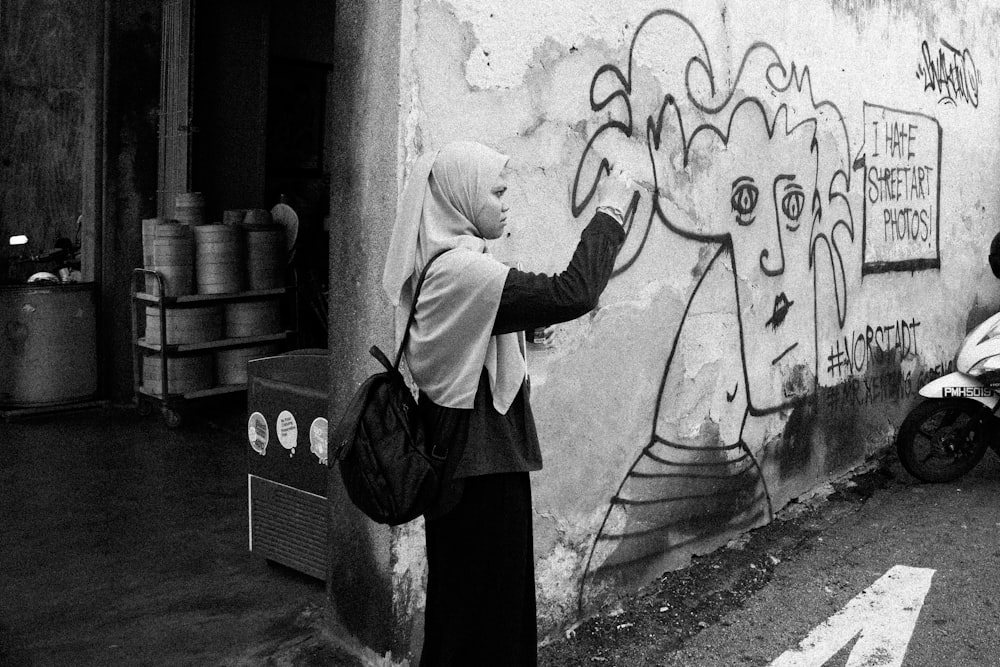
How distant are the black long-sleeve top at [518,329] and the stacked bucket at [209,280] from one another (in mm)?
4440

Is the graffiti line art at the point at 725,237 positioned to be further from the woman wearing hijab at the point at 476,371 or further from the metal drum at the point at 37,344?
the metal drum at the point at 37,344

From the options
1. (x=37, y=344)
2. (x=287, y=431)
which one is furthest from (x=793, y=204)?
(x=37, y=344)

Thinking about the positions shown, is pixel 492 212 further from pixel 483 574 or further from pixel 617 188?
pixel 617 188

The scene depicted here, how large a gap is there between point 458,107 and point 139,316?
4362 mm

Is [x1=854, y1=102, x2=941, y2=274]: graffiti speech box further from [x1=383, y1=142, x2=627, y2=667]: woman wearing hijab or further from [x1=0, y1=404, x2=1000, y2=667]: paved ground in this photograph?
[x1=383, y1=142, x2=627, y2=667]: woman wearing hijab

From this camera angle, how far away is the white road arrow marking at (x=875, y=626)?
11.8 feet

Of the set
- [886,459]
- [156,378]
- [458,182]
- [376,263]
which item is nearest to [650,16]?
[376,263]

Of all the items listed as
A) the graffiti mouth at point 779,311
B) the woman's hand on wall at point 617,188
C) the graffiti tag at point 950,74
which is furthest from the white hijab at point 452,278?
the graffiti tag at point 950,74

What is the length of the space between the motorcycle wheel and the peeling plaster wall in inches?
12.5

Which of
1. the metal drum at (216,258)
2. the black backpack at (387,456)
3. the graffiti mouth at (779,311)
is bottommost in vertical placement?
the black backpack at (387,456)

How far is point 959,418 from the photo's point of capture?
5.72 m

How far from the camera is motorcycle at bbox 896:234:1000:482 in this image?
555 centimetres

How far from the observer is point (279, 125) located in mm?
8359

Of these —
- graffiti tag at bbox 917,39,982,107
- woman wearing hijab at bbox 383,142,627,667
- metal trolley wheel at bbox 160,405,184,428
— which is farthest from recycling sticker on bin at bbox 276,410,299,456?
graffiti tag at bbox 917,39,982,107
